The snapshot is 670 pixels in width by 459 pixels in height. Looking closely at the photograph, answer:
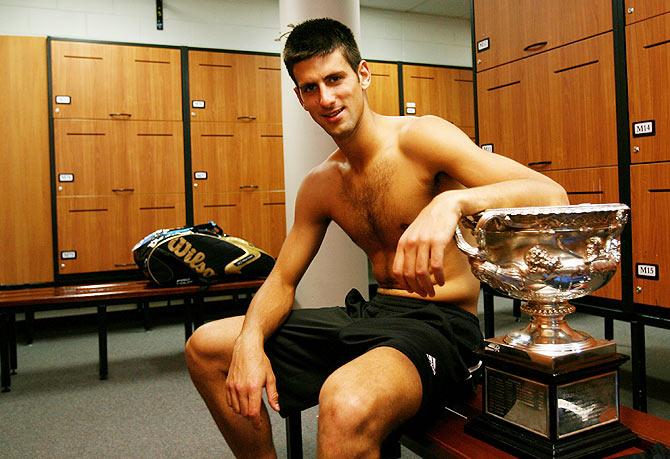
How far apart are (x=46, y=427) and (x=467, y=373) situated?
196 centimetres

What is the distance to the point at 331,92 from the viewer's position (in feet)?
4.69

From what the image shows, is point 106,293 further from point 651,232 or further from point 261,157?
point 651,232

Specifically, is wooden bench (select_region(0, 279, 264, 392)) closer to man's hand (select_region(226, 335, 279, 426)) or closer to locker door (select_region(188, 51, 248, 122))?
locker door (select_region(188, 51, 248, 122))

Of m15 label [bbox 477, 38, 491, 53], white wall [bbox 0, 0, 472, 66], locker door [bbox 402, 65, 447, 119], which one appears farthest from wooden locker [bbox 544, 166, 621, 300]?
locker door [bbox 402, 65, 447, 119]

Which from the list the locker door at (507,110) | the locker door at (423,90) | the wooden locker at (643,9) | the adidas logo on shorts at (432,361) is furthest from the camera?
the locker door at (423,90)

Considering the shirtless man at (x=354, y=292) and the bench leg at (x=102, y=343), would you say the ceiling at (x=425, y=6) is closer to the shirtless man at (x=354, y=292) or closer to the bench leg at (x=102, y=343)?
the bench leg at (x=102, y=343)

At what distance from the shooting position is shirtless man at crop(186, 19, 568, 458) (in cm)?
116

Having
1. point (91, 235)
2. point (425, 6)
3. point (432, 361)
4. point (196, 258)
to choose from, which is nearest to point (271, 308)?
point (432, 361)

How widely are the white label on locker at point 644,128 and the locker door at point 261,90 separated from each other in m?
3.21

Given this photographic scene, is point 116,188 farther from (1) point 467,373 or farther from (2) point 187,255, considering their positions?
(1) point 467,373

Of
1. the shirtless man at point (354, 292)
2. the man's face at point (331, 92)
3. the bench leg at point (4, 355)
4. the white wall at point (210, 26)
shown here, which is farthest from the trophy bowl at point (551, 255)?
the white wall at point (210, 26)

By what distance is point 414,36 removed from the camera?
5.96 meters

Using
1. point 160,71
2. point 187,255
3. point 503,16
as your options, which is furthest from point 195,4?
point 503,16

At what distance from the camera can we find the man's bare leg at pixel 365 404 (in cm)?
97
